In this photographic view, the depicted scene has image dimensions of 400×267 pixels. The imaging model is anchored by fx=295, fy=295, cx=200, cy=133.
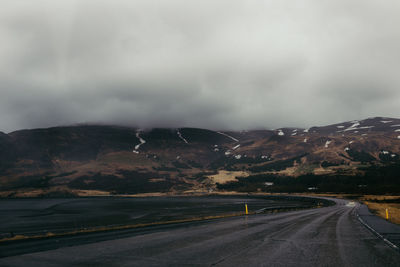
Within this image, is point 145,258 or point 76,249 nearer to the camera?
point 145,258

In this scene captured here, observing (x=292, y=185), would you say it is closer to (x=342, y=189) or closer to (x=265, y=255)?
(x=342, y=189)

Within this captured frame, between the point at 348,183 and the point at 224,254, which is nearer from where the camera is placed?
the point at 224,254

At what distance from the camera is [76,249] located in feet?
52.3

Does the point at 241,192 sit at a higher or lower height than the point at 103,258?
lower

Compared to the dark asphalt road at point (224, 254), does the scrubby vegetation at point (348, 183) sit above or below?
below

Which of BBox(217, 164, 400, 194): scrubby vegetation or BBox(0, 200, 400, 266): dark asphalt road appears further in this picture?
BBox(217, 164, 400, 194): scrubby vegetation

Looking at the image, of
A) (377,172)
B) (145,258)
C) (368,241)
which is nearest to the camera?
(145,258)

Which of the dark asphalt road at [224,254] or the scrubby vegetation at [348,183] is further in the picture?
the scrubby vegetation at [348,183]

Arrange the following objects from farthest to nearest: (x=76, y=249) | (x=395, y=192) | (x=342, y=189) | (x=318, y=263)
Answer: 1. (x=342, y=189)
2. (x=395, y=192)
3. (x=76, y=249)
4. (x=318, y=263)

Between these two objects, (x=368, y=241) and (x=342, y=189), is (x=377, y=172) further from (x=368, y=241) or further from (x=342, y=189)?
(x=368, y=241)

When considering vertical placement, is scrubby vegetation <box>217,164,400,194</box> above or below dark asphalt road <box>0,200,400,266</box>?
below

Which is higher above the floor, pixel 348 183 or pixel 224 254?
pixel 224 254

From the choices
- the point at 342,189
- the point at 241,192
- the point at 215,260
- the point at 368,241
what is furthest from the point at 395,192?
the point at 215,260

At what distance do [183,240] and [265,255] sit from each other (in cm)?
666
